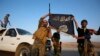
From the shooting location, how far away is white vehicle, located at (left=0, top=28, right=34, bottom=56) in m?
10.2

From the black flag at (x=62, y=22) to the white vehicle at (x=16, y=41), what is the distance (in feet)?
4.25

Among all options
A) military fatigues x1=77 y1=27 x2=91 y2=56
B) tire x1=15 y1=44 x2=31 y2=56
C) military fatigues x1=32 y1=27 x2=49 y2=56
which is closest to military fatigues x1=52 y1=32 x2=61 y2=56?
tire x1=15 y1=44 x2=31 y2=56

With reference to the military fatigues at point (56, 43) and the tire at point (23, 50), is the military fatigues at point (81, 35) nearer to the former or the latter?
the military fatigues at point (56, 43)

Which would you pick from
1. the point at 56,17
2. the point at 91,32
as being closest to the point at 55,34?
the point at 56,17

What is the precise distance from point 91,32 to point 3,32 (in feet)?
19.3

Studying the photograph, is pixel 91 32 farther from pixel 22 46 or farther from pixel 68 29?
pixel 22 46

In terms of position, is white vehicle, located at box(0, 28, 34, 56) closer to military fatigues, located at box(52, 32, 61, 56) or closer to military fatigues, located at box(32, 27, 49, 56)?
military fatigues, located at box(52, 32, 61, 56)

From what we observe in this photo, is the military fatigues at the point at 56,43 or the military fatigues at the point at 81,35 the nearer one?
the military fatigues at the point at 81,35

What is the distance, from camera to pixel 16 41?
10805mm

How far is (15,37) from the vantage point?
11.0 metres

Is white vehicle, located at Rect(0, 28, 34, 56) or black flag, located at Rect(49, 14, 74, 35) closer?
black flag, located at Rect(49, 14, 74, 35)

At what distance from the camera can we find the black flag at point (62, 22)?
9375mm

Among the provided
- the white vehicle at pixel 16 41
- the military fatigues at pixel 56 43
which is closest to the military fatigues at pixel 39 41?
the white vehicle at pixel 16 41

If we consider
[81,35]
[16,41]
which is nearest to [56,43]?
[16,41]
